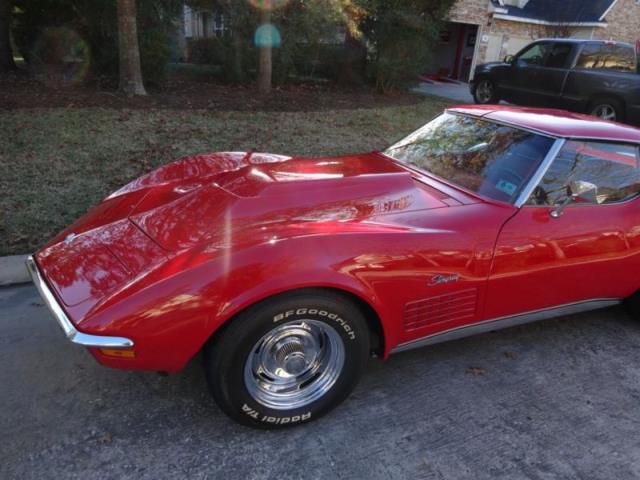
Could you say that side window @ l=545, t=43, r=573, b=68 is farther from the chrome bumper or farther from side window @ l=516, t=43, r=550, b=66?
the chrome bumper

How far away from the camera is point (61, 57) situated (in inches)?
387

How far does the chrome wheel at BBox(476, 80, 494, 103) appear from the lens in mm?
12104

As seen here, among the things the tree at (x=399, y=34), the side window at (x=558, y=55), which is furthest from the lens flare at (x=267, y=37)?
the side window at (x=558, y=55)

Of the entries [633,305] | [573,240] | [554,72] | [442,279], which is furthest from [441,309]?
[554,72]

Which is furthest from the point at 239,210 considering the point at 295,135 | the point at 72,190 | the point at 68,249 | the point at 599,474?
the point at 295,135

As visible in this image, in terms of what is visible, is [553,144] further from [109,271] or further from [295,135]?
[295,135]

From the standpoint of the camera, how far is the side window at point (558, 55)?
1038 cm

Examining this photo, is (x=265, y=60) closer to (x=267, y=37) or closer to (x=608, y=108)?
(x=267, y=37)

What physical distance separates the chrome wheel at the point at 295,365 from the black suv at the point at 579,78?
32.0ft

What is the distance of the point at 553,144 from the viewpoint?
281 cm

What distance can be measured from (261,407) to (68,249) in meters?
1.24

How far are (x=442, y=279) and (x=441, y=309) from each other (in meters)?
0.17

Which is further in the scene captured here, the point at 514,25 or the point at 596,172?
the point at 514,25

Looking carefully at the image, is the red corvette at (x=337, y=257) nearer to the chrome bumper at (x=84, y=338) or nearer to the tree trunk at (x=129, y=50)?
the chrome bumper at (x=84, y=338)
